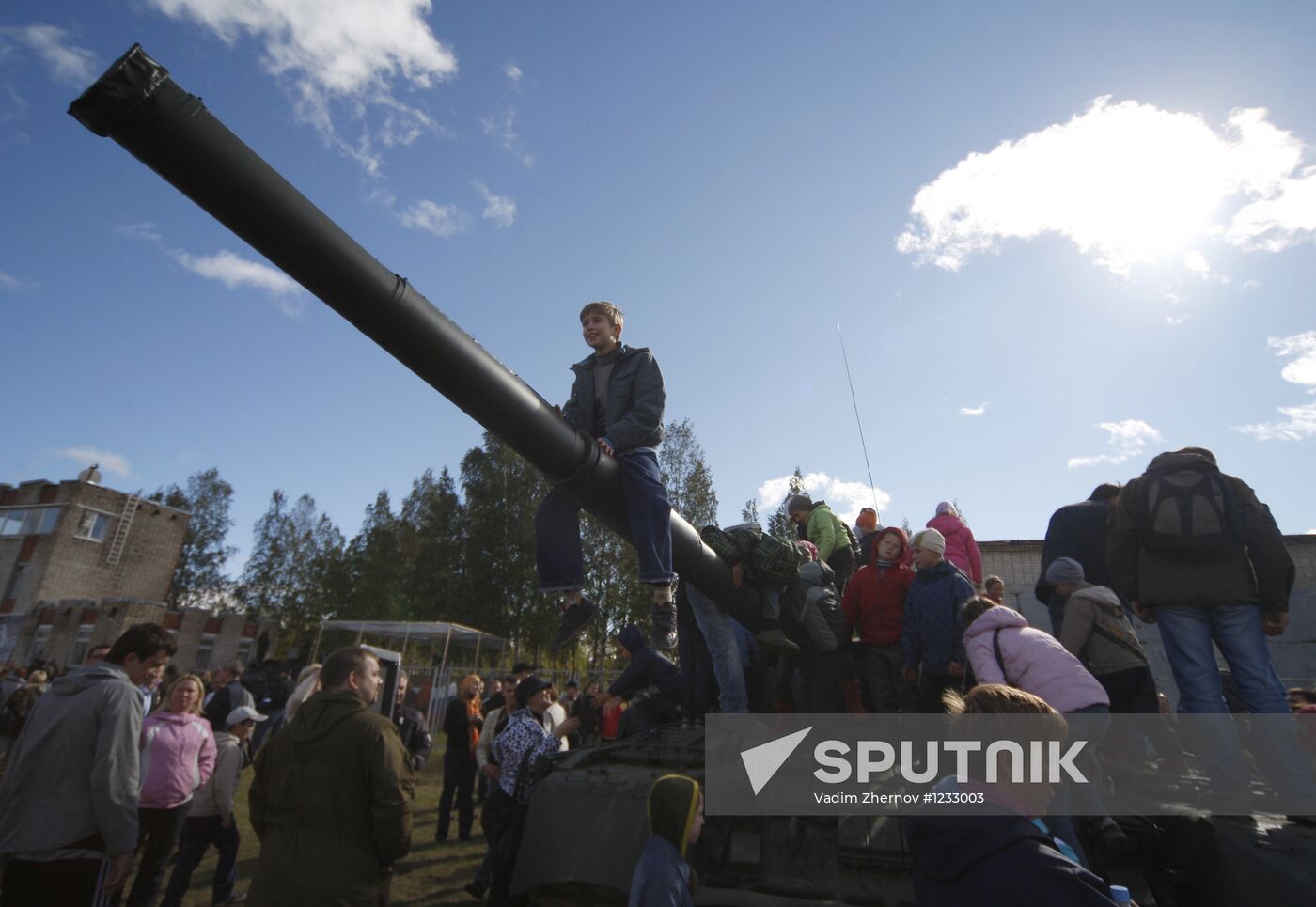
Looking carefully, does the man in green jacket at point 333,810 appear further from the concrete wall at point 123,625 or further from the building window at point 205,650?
the building window at point 205,650

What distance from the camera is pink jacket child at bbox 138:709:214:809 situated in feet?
16.5

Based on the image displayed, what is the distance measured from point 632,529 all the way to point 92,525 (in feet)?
143

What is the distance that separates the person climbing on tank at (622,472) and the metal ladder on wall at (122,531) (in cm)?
4252

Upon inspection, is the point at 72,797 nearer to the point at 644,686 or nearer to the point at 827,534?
the point at 644,686

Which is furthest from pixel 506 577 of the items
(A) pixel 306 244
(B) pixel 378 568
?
(A) pixel 306 244

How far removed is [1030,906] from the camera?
5.81 feet

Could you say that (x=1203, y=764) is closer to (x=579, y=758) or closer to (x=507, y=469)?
(x=579, y=758)

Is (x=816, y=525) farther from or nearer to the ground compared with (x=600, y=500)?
farther from the ground

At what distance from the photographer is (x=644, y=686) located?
6.36 m

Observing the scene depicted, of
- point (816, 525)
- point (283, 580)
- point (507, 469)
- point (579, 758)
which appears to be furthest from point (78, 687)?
point (283, 580)

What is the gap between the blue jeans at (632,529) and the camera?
12.0 feet

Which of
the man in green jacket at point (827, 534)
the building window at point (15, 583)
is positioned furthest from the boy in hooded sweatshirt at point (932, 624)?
the building window at point (15, 583)

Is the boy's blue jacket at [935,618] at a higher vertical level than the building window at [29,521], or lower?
lower

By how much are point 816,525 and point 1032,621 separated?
23.4 feet
